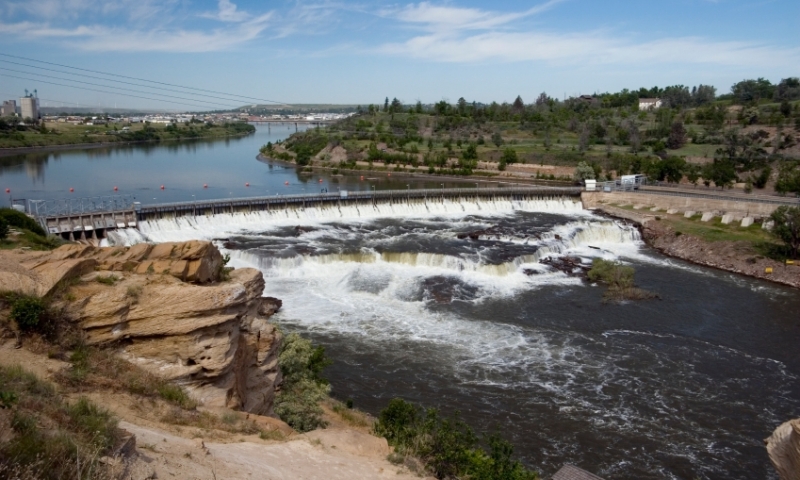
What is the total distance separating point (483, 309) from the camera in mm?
26156

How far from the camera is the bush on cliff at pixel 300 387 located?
494 inches

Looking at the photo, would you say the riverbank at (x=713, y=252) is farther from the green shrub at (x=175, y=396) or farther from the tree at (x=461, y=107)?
the tree at (x=461, y=107)

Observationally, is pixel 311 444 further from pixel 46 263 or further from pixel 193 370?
pixel 46 263

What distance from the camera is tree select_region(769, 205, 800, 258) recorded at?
3344cm

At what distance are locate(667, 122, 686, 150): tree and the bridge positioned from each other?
32.1 metres

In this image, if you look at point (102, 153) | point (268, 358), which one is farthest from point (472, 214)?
point (102, 153)

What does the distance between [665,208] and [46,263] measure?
1772 inches

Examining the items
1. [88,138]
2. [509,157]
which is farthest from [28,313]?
[88,138]

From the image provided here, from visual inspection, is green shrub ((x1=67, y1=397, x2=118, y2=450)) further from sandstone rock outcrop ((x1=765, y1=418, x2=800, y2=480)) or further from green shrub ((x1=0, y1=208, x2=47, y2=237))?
green shrub ((x1=0, y1=208, x2=47, y2=237))

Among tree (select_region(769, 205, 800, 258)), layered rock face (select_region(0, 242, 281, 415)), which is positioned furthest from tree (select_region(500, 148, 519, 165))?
layered rock face (select_region(0, 242, 281, 415))

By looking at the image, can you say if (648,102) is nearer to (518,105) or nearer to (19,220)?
(518,105)

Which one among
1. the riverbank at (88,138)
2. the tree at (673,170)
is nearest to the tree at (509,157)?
the tree at (673,170)

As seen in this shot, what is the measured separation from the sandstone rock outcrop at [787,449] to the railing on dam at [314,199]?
33566mm

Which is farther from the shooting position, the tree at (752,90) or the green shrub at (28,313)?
the tree at (752,90)
